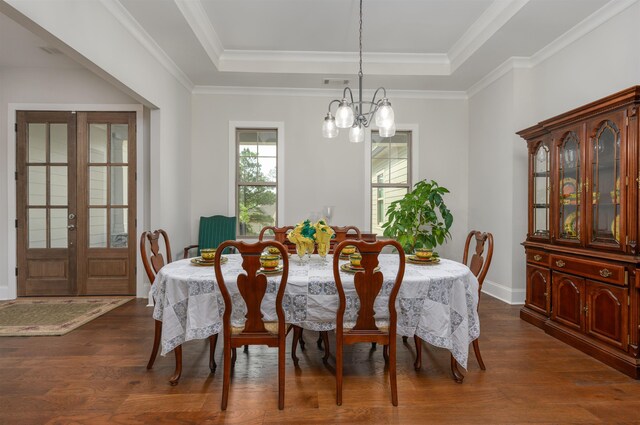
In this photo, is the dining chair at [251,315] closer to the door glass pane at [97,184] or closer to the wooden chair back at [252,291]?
the wooden chair back at [252,291]

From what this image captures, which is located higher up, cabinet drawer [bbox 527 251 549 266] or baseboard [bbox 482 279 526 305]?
cabinet drawer [bbox 527 251 549 266]

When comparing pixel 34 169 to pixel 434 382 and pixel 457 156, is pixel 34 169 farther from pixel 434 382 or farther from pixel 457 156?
pixel 457 156

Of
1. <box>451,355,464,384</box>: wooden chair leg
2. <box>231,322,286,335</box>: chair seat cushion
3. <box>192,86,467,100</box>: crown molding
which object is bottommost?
<box>451,355,464,384</box>: wooden chair leg

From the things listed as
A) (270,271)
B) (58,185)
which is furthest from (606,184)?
(58,185)

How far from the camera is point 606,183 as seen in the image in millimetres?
2590

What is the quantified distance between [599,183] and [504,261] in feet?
5.54

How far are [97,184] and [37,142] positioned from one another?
932 millimetres

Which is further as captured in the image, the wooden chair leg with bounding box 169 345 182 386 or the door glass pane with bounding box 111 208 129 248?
the door glass pane with bounding box 111 208 129 248

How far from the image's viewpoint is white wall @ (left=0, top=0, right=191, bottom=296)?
2203 millimetres

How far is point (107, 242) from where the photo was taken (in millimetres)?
4266

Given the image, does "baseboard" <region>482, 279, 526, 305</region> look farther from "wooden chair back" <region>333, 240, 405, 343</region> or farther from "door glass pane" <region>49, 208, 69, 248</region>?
"door glass pane" <region>49, 208, 69, 248</region>

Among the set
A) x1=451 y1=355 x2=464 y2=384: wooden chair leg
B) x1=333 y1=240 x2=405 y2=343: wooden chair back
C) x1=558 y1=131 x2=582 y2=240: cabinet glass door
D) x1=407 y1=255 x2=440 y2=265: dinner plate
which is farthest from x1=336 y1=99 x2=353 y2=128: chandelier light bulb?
x1=558 y1=131 x2=582 y2=240: cabinet glass door

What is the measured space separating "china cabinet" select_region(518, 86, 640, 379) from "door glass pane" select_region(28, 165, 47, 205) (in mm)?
5782

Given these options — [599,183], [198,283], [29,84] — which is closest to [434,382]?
[198,283]
